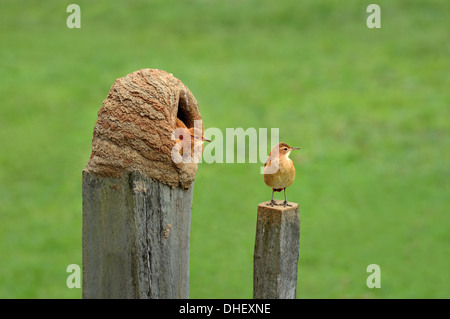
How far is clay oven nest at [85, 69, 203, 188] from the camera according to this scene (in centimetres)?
350

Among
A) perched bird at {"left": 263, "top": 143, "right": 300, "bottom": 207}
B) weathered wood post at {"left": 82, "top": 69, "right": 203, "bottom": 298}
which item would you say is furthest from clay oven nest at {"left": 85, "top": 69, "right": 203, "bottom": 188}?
perched bird at {"left": 263, "top": 143, "right": 300, "bottom": 207}

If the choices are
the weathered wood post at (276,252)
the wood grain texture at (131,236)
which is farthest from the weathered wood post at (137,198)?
the weathered wood post at (276,252)

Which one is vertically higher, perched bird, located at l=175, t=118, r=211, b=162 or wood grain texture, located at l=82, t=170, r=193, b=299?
perched bird, located at l=175, t=118, r=211, b=162

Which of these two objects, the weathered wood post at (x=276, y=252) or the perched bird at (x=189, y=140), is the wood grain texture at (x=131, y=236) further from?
the weathered wood post at (x=276, y=252)

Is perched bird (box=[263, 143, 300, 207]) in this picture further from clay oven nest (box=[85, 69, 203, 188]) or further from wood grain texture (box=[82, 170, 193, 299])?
wood grain texture (box=[82, 170, 193, 299])

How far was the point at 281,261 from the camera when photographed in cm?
356

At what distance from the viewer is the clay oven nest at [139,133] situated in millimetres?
3500

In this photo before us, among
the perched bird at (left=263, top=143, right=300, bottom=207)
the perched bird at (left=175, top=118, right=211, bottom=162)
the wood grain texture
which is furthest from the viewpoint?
the perched bird at (left=263, top=143, right=300, bottom=207)

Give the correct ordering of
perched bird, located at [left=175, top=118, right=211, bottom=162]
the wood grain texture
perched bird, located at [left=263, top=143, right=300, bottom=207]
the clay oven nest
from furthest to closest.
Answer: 1. perched bird, located at [left=263, top=143, right=300, bottom=207]
2. perched bird, located at [left=175, top=118, right=211, bottom=162]
3. the clay oven nest
4. the wood grain texture

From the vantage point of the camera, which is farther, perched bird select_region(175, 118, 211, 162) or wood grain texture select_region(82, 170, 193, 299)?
perched bird select_region(175, 118, 211, 162)
